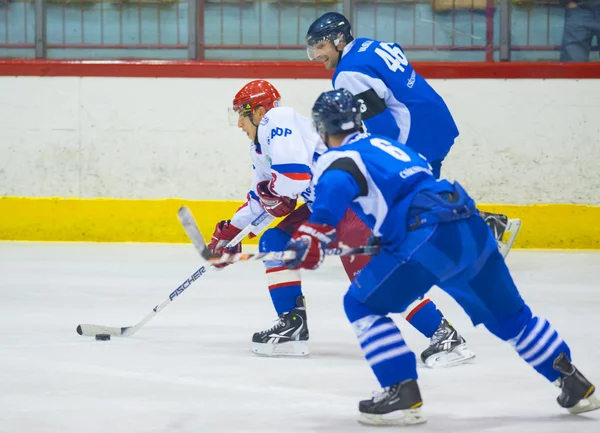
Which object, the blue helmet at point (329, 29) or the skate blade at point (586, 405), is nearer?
the skate blade at point (586, 405)

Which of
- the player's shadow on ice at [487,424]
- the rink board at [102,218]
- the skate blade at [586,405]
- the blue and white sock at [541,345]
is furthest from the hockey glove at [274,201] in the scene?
the rink board at [102,218]

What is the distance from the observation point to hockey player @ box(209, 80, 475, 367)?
3896 mm

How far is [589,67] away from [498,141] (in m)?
0.73

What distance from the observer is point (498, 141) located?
7.12 m

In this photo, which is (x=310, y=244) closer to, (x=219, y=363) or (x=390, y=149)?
(x=390, y=149)

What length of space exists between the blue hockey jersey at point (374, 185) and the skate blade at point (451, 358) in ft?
3.14

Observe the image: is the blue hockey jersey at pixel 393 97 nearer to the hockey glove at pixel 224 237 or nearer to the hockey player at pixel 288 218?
the hockey player at pixel 288 218

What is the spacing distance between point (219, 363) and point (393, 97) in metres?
1.34

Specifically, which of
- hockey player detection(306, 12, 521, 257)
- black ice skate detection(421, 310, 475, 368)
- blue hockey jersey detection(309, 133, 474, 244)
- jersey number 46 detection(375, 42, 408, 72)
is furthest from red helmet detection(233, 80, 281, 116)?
blue hockey jersey detection(309, 133, 474, 244)

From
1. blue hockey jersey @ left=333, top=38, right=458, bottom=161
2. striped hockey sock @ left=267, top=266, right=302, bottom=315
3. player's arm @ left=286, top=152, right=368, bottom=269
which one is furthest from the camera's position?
blue hockey jersey @ left=333, top=38, right=458, bottom=161

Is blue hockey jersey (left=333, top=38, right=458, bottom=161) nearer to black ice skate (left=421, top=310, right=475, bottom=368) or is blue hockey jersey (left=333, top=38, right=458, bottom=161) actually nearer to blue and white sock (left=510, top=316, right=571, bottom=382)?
black ice skate (left=421, top=310, right=475, bottom=368)

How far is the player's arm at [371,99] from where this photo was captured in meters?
4.43

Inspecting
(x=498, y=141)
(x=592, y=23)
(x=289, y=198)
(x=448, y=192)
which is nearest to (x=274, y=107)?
(x=289, y=198)

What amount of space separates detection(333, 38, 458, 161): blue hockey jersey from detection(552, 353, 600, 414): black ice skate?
1666 mm
